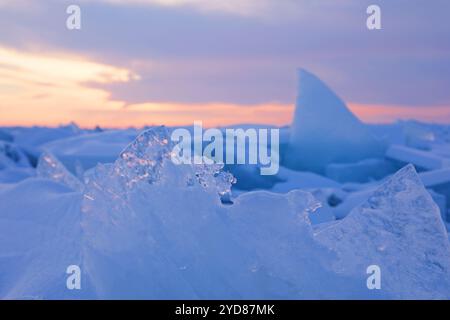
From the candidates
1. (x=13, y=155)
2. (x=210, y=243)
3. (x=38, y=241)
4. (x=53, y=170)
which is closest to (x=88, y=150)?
(x=13, y=155)

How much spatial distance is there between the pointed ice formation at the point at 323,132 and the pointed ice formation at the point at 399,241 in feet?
21.0

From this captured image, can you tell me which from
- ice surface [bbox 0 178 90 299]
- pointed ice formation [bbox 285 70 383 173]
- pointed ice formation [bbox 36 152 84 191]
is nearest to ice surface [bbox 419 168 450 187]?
pointed ice formation [bbox 285 70 383 173]

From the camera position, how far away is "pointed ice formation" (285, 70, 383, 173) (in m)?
8.86

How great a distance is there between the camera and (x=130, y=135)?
9844 millimetres

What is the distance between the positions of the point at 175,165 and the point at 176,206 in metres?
0.21

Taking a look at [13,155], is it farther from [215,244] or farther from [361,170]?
A: [215,244]

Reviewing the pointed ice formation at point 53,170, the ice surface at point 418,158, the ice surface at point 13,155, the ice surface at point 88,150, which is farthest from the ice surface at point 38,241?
the ice surface at point 418,158

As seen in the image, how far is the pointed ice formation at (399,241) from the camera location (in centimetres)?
217

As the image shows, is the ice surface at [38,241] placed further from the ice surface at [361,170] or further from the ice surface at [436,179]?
the ice surface at [361,170]

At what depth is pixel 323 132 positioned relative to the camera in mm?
8922

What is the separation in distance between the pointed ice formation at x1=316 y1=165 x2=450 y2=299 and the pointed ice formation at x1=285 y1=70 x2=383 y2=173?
6410 mm

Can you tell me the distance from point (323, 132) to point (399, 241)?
6.71m

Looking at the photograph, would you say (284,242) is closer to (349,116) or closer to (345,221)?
(345,221)
